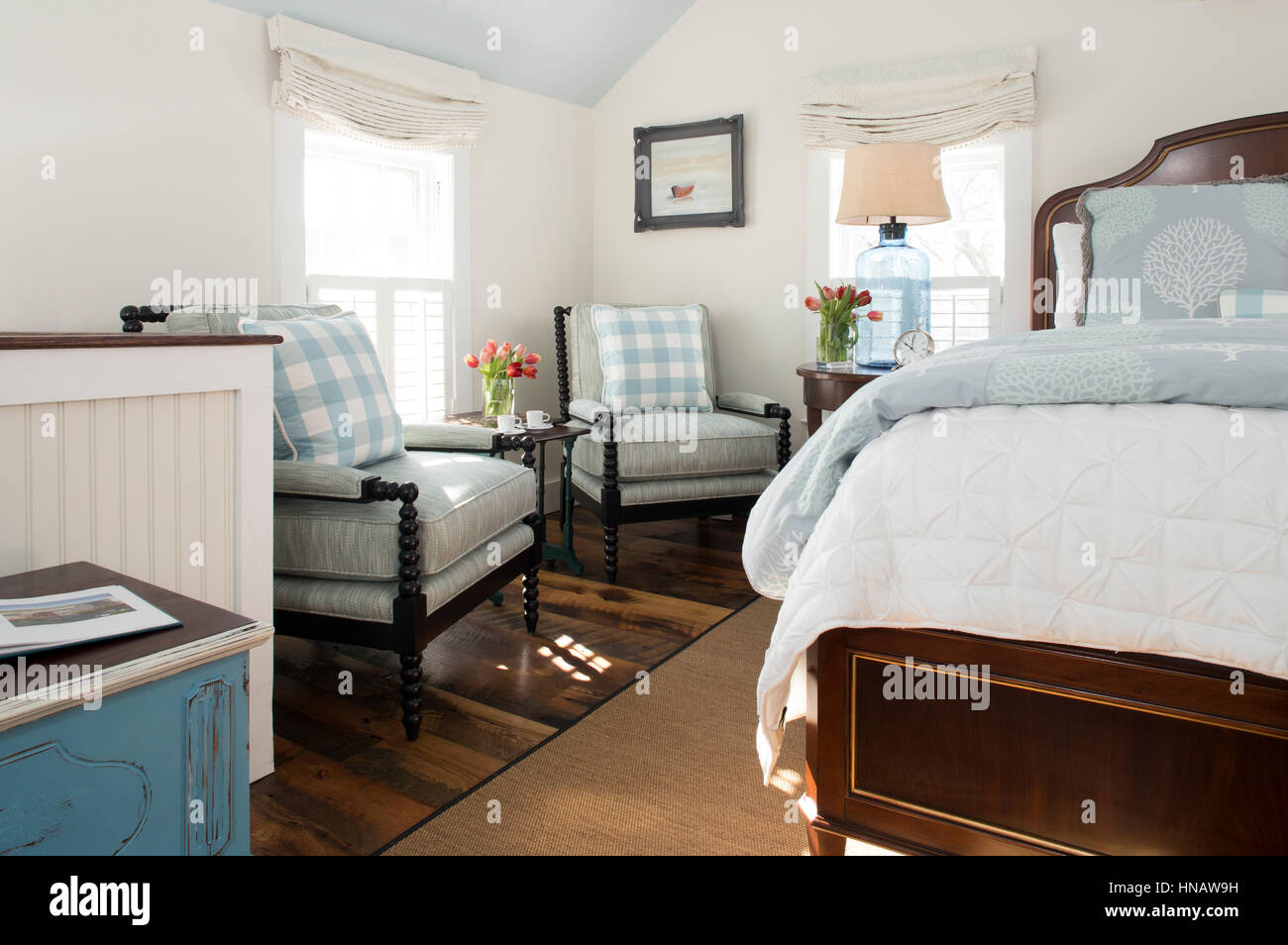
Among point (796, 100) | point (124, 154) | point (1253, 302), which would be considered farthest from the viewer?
point (796, 100)

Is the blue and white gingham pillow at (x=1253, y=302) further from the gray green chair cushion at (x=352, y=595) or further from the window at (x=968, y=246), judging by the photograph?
the gray green chair cushion at (x=352, y=595)

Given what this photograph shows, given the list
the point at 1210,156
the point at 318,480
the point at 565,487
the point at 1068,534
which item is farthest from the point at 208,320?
the point at 1210,156

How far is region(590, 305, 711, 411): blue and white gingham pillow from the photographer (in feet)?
12.5

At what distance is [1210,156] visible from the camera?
10.2ft

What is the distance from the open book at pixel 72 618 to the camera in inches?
40.2

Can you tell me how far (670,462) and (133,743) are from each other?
8.26ft

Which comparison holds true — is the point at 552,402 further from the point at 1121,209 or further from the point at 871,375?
the point at 1121,209

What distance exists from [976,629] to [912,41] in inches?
123

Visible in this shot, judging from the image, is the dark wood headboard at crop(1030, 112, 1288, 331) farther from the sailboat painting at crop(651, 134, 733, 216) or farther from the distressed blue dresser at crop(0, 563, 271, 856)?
the distressed blue dresser at crop(0, 563, 271, 856)

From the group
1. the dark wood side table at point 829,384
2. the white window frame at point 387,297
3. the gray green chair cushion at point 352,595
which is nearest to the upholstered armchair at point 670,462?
the dark wood side table at point 829,384

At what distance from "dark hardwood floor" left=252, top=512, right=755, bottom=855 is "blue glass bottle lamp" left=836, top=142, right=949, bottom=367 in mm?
1095

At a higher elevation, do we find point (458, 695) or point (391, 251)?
point (391, 251)

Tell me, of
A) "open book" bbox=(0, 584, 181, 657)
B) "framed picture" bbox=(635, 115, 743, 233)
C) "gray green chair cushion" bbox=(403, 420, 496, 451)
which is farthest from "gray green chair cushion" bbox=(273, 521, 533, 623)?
"framed picture" bbox=(635, 115, 743, 233)

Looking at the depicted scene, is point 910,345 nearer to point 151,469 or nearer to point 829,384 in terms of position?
point 829,384
